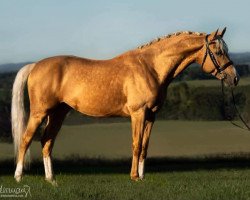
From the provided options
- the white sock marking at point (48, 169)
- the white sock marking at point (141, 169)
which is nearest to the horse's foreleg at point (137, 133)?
the white sock marking at point (141, 169)

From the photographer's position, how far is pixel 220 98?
834 inches

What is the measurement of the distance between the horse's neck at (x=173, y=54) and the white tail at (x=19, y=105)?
2.61 meters

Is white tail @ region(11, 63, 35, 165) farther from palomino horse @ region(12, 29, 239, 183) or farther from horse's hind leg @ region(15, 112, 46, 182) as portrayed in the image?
horse's hind leg @ region(15, 112, 46, 182)

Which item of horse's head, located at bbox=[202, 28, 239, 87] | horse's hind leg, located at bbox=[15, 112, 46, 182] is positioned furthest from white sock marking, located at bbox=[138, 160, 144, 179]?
horse's head, located at bbox=[202, 28, 239, 87]

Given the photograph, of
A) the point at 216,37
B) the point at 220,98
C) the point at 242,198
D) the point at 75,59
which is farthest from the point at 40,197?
the point at 220,98

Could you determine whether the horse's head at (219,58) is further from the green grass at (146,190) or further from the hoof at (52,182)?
the hoof at (52,182)

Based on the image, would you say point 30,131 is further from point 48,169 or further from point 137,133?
point 137,133

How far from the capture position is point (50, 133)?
13.5 metres

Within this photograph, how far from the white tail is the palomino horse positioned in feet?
0.18

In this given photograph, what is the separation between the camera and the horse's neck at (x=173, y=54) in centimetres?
1278

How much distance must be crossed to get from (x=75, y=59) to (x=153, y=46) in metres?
1.63

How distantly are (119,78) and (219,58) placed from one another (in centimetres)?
201

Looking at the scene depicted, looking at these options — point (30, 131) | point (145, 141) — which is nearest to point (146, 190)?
point (145, 141)

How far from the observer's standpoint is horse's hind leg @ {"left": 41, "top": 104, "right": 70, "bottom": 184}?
1313 centimetres
